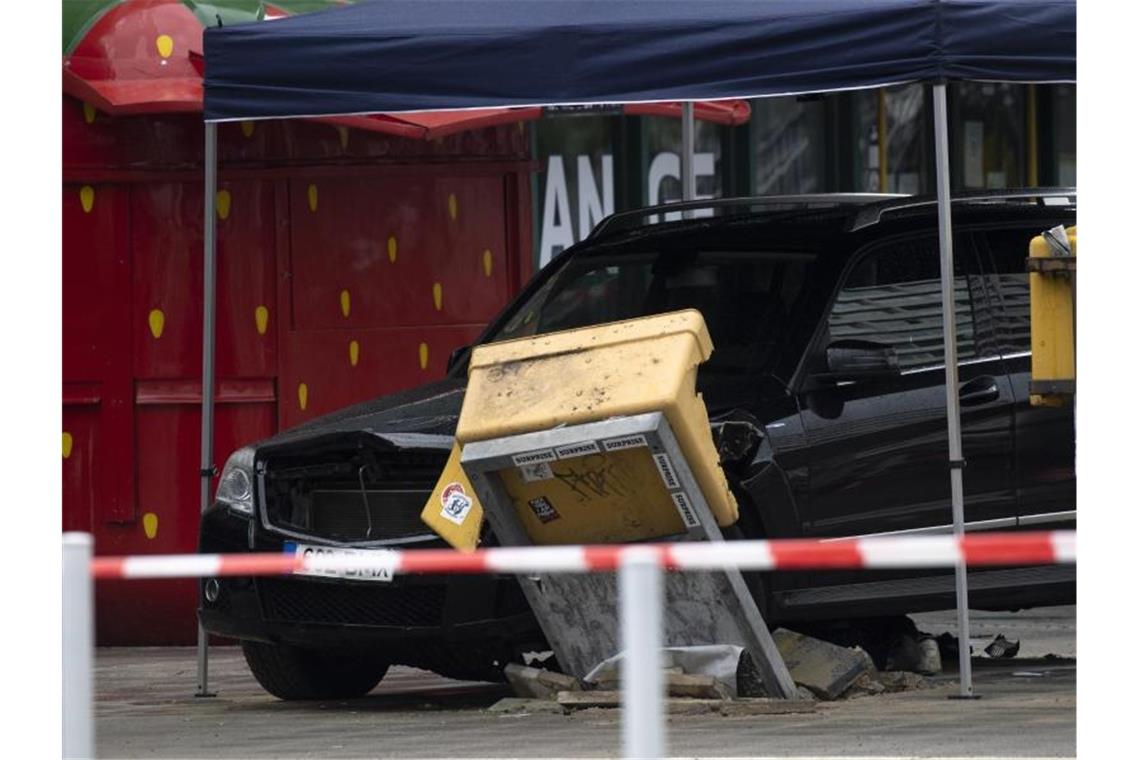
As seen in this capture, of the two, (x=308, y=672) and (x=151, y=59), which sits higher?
(x=151, y=59)

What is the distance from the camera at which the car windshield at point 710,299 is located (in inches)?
371

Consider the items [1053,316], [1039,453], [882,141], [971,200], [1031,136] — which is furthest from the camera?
[1031,136]

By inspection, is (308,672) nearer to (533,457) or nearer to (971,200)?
(533,457)

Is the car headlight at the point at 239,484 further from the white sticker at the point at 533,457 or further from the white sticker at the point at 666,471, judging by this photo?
the white sticker at the point at 666,471

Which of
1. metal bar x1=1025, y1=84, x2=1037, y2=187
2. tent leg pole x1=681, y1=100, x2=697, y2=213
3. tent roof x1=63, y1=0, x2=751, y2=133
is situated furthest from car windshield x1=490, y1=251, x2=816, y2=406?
metal bar x1=1025, y1=84, x2=1037, y2=187

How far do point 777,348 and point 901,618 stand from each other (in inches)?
57.6

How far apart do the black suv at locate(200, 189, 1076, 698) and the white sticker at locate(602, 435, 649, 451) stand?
78 centimetres

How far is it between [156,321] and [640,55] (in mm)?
4049

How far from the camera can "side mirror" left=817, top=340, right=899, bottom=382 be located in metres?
9.16

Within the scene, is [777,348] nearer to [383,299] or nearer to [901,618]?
[901,618]

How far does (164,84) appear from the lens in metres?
11.8

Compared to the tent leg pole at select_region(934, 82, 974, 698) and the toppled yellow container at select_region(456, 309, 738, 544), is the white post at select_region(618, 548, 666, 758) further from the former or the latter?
the tent leg pole at select_region(934, 82, 974, 698)

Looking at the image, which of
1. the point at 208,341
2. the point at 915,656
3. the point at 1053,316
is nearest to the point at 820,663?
the point at 915,656

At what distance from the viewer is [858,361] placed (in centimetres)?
916
